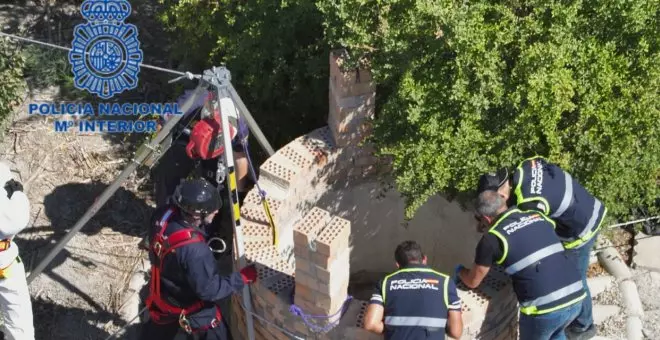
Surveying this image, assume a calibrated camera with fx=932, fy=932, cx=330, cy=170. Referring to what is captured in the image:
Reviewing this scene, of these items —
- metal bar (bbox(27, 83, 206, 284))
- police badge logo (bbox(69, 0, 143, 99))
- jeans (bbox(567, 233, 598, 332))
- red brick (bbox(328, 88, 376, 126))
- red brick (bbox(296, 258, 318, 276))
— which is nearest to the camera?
red brick (bbox(296, 258, 318, 276))

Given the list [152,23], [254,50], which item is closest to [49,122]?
[152,23]

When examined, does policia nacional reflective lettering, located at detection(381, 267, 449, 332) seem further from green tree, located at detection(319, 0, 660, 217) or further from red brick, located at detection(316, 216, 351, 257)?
green tree, located at detection(319, 0, 660, 217)

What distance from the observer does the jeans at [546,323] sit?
20.1ft

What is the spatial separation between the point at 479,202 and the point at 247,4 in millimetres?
2837

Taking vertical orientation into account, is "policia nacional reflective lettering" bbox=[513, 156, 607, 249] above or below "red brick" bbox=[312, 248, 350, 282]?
above

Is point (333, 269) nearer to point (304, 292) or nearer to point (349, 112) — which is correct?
point (304, 292)

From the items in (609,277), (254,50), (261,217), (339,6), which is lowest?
(609,277)

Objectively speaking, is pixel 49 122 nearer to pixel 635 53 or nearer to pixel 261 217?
pixel 261 217

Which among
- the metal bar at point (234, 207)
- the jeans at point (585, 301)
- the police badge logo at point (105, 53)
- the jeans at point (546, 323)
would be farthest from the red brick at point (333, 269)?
the police badge logo at point (105, 53)

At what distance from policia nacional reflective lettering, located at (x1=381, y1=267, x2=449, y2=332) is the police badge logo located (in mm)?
4401

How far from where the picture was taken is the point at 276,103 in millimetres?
8336

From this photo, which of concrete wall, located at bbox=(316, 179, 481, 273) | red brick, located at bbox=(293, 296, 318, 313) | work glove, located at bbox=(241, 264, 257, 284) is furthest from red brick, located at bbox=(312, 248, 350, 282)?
concrete wall, located at bbox=(316, 179, 481, 273)

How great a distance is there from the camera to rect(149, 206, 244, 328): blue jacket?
6086mm

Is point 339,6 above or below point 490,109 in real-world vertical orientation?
above
